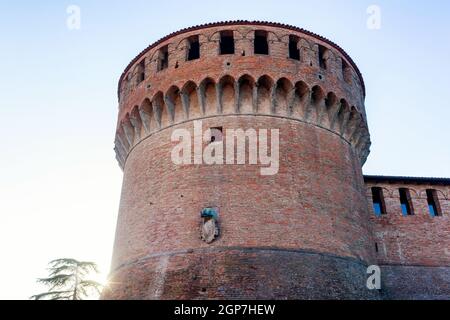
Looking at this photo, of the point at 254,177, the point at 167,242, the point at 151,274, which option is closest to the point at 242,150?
the point at 254,177

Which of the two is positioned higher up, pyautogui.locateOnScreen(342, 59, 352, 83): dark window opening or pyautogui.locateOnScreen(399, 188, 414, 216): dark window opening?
pyautogui.locateOnScreen(342, 59, 352, 83): dark window opening

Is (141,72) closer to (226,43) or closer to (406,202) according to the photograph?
(226,43)

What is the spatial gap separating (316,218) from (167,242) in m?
4.03

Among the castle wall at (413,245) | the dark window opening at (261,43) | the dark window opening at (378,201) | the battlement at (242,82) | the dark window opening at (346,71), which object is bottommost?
the castle wall at (413,245)

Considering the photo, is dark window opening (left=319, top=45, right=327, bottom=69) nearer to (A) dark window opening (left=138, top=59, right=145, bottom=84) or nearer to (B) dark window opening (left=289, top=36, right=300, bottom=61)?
(B) dark window opening (left=289, top=36, right=300, bottom=61)

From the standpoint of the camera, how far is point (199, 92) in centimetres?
1269

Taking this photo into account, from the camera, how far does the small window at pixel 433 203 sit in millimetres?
16005

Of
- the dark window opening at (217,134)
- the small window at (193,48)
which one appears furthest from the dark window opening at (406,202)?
the small window at (193,48)

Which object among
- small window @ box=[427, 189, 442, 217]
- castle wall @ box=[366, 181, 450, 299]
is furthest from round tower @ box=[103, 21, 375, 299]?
small window @ box=[427, 189, 442, 217]

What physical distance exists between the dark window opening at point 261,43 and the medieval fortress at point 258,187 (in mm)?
37
